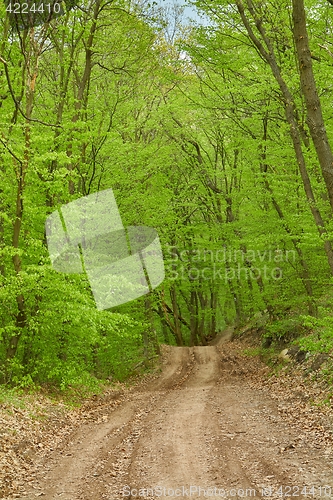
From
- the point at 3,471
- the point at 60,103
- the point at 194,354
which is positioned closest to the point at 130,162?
the point at 60,103

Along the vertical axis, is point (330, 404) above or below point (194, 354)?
above

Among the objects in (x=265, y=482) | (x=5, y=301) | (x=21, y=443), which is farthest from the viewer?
(x=5, y=301)

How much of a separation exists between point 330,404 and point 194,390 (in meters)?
6.73

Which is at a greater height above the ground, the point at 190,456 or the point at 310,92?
the point at 310,92

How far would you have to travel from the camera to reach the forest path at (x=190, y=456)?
660 cm

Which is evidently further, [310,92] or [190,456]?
[190,456]

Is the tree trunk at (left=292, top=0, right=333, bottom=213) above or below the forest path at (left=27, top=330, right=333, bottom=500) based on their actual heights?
above

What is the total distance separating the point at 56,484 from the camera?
24.1ft

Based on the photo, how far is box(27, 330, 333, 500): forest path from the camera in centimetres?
660

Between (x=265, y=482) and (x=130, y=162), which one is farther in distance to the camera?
(x=130, y=162)

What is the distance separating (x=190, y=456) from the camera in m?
8.07

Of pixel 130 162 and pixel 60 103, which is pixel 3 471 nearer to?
pixel 60 103

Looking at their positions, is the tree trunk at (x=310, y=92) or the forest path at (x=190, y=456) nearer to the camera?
the forest path at (x=190, y=456)

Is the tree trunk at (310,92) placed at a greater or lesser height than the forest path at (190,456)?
greater
